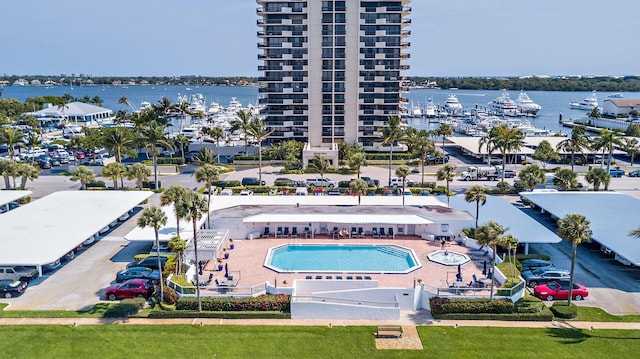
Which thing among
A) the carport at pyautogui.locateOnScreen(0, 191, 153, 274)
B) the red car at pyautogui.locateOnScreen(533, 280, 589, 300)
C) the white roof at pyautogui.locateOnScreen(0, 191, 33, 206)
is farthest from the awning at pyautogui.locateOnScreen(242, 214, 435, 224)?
the white roof at pyautogui.locateOnScreen(0, 191, 33, 206)

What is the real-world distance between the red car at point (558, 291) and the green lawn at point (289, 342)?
4.74 metres

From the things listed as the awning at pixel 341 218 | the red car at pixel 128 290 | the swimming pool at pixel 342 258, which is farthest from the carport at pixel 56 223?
the swimming pool at pixel 342 258

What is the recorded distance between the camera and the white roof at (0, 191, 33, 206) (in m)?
52.9

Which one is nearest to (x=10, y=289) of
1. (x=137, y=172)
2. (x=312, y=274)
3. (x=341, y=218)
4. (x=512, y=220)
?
(x=312, y=274)

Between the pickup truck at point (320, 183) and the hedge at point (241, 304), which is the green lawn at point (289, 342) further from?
the pickup truck at point (320, 183)

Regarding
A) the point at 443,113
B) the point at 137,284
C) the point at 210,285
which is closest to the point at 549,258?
the point at 210,285

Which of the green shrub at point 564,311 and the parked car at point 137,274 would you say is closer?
the green shrub at point 564,311

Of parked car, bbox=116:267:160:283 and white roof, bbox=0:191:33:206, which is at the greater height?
white roof, bbox=0:191:33:206

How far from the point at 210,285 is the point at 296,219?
1332 centimetres

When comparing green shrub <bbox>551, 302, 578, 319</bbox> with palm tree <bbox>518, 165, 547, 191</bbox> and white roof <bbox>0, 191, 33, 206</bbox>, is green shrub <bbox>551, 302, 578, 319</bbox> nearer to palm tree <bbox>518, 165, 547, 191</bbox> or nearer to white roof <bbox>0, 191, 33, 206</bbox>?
palm tree <bbox>518, 165, 547, 191</bbox>

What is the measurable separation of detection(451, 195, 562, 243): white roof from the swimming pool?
9.34 meters

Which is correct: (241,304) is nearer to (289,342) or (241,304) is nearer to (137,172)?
(289,342)

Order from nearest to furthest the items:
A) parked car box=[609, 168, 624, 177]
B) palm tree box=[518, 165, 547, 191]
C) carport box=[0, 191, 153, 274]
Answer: carport box=[0, 191, 153, 274] < palm tree box=[518, 165, 547, 191] < parked car box=[609, 168, 624, 177]

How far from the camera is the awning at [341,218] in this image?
4638 cm
